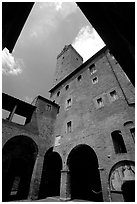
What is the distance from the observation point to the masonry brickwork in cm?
861

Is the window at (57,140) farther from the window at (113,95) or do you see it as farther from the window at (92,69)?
the window at (92,69)

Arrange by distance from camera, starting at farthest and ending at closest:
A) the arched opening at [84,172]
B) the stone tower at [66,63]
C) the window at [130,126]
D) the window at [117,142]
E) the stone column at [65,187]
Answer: the stone tower at [66,63], the arched opening at [84,172], the stone column at [65,187], the window at [117,142], the window at [130,126]

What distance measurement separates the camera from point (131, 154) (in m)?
7.94

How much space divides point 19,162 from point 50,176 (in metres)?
4.04

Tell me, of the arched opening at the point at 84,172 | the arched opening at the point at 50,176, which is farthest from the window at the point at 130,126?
the arched opening at the point at 50,176

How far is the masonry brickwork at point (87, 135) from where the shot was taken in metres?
8.61

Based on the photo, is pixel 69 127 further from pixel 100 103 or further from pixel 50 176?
pixel 50 176

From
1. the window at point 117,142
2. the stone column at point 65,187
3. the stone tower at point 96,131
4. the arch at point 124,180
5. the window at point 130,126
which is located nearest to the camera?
the arch at point 124,180

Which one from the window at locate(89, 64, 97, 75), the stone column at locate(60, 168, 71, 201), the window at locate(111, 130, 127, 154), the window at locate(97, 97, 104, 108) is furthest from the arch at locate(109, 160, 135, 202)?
the window at locate(89, 64, 97, 75)

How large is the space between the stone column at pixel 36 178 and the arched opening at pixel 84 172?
124 inches

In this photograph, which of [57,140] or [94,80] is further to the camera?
[94,80]

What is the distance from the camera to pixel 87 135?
451 inches

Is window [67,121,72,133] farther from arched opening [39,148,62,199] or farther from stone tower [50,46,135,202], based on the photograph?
arched opening [39,148,62,199]

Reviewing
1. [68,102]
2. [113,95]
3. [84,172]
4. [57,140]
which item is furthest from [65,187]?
[68,102]
